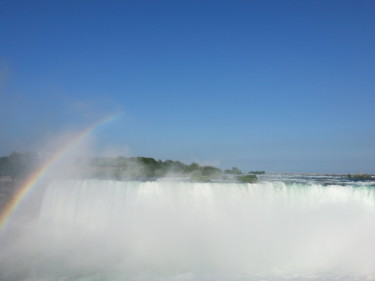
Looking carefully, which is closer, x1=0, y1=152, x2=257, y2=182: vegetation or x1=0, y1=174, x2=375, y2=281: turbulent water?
x1=0, y1=174, x2=375, y2=281: turbulent water

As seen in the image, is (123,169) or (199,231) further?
(123,169)

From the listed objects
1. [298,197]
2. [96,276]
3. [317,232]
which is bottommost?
[96,276]

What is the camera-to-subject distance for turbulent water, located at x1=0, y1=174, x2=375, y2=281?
13.6m

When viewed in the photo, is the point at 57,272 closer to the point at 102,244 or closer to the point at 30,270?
the point at 30,270

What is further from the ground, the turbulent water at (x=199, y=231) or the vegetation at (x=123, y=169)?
the vegetation at (x=123, y=169)

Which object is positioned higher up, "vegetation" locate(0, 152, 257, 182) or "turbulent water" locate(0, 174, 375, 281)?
"vegetation" locate(0, 152, 257, 182)

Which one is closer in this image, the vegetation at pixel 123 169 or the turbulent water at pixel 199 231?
the turbulent water at pixel 199 231

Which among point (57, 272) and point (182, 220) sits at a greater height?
point (182, 220)

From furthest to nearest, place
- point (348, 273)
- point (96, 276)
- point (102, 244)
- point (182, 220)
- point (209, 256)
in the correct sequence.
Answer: point (182, 220)
point (102, 244)
point (209, 256)
point (348, 273)
point (96, 276)

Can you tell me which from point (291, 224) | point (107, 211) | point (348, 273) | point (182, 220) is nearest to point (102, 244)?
point (107, 211)

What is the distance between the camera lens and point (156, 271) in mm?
12859

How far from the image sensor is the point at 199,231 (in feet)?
54.8

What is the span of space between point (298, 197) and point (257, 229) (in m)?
2.65

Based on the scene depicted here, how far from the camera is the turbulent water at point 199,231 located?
44.5 ft
